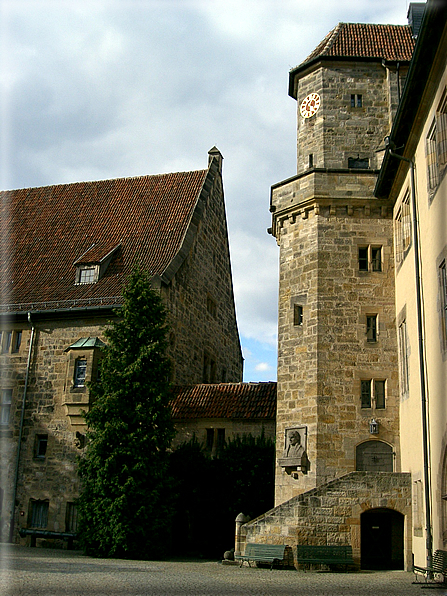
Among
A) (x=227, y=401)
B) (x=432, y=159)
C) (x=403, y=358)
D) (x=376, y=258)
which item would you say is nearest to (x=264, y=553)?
(x=403, y=358)

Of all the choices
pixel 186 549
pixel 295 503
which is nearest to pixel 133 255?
pixel 186 549

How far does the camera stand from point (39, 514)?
22.7m

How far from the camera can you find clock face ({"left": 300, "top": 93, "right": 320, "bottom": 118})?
20594mm

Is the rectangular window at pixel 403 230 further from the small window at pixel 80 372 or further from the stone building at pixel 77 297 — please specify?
the small window at pixel 80 372

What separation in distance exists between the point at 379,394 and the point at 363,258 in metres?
3.57

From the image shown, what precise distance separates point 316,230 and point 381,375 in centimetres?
410

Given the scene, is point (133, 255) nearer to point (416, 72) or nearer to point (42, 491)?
point (42, 491)

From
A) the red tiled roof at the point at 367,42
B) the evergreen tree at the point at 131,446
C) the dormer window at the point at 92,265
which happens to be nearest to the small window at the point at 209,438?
the evergreen tree at the point at 131,446

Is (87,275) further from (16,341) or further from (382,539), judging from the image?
(382,539)

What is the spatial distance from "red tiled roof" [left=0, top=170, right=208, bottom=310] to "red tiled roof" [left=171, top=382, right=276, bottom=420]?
13.6 feet

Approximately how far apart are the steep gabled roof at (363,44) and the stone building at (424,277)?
507 centimetres

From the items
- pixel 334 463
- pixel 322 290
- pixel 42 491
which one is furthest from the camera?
pixel 42 491

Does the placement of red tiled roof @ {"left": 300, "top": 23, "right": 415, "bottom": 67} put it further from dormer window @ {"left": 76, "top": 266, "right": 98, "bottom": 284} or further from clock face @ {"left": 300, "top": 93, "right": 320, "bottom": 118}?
dormer window @ {"left": 76, "top": 266, "right": 98, "bottom": 284}

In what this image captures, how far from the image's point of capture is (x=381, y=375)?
1758 centimetres
